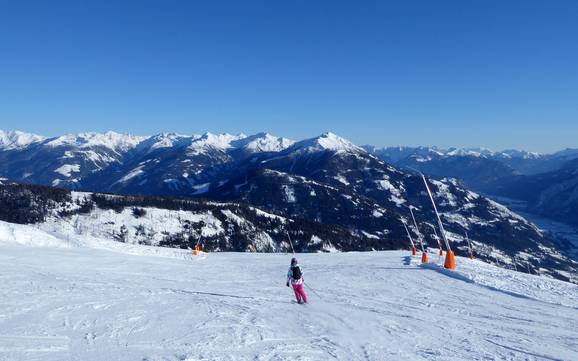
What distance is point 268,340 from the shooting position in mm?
12898

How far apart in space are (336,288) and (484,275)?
9704mm

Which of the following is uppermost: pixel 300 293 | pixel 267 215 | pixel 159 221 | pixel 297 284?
pixel 267 215

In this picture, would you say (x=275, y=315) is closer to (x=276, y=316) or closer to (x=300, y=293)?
(x=276, y=316)

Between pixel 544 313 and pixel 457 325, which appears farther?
pixel 544 313

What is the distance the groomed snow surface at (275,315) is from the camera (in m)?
12.0

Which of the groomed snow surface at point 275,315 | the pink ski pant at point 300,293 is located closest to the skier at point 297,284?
the pink ski pant at point 300,293

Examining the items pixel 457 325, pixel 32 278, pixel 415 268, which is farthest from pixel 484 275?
pixel 32 278

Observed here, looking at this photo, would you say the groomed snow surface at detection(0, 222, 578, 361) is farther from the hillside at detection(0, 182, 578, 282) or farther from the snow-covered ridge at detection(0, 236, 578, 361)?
the hillside at detection(0, 182, 578, 282)

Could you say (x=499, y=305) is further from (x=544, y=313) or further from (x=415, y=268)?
(x=415, y=268)

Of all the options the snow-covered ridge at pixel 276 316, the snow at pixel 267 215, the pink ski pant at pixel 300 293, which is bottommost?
the snow-covered ridge at pixel 276 316

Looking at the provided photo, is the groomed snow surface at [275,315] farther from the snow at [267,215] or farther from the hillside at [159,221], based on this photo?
the snow at [267,215]

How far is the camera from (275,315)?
16.3m

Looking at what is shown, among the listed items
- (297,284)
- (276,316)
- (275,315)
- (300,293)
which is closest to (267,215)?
(300,293)

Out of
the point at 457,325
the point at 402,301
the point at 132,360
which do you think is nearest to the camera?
the point at 132,360
